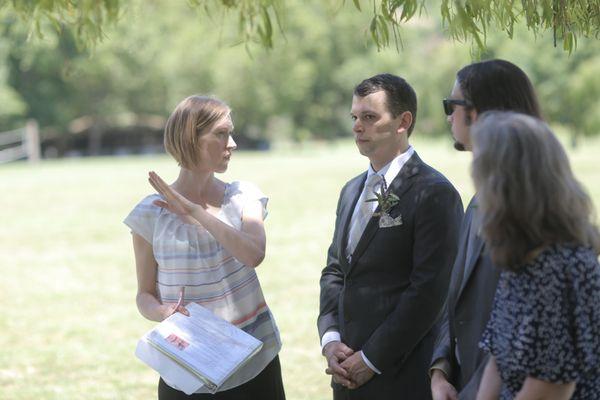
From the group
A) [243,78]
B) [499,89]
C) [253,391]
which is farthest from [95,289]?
[243,78]

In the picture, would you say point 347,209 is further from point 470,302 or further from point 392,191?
point 470,302

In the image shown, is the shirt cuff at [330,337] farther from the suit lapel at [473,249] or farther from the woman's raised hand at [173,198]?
the suit lapel at [473,249]

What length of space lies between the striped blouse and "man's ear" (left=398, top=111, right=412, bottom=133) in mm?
843

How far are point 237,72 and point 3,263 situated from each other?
6988 centimetres

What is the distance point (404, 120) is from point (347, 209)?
19.9 inches

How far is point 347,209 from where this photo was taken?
418 centimetres

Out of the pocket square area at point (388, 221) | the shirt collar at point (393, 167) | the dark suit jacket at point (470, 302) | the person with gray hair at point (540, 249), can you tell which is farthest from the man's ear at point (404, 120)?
the person with gray hair at point (540, 249)

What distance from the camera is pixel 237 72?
84.2 m

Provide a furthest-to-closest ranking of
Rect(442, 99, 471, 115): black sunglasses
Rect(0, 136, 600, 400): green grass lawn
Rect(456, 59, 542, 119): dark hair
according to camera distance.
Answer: Rect(0, 136, 600, 400): green grass lawn < Rect(442, 99, 471, 115): black sunglasses < Rect(456, 59, 542, 119): dark hair

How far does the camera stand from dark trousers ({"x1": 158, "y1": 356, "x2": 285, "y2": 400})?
395 cm

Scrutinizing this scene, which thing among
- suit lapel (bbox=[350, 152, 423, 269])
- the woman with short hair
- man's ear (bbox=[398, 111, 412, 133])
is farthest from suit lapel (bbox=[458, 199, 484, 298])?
the woman with short hair

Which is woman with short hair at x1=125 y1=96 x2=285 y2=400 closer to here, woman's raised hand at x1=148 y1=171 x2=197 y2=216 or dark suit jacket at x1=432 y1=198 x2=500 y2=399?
woman's raised hand at x1=148 y1=171 x2=197 y2=216

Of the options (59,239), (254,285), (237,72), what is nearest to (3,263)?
(59,239)

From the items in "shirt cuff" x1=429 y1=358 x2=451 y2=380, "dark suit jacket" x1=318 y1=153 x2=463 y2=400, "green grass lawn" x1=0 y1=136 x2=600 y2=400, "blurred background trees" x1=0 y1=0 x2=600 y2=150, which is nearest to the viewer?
"shirt cuff" x1=429 y1=358 x2=451 y2=380
